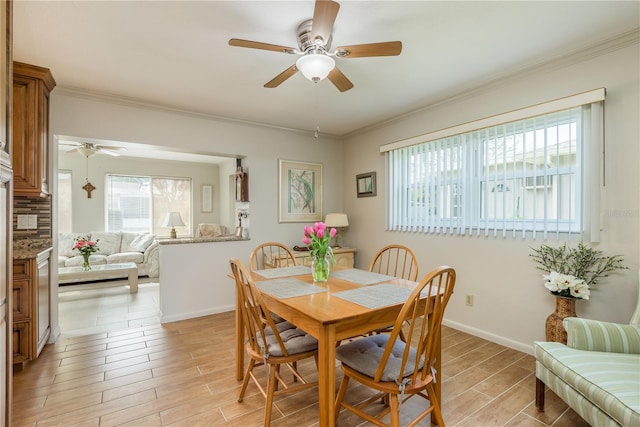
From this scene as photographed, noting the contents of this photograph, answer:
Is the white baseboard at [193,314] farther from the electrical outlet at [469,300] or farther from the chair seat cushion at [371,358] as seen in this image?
the electrical outlet at [469,300]

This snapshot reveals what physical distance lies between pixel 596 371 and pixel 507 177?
1655 mm

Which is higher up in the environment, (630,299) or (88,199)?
(88,199)

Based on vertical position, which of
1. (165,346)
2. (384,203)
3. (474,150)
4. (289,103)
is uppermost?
(289,103)

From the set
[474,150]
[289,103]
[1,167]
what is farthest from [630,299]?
[1,167]

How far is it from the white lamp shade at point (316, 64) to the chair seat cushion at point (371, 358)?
5.27 feet

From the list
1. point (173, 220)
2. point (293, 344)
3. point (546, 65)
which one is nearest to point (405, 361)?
point (293, 344)

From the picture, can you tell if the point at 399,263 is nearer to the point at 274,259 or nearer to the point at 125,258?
the point at 274,259

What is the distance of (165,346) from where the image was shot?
2742 millimetres

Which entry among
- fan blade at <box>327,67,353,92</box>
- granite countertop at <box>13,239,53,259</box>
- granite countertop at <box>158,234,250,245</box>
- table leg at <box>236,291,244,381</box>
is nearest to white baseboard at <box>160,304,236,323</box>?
granite countertop at <box>158,234,250,245</box>

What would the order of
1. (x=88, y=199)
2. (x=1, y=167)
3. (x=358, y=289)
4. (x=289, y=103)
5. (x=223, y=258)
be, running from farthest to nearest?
(x=88, y=199) < (x=223, y=258) < (x=289, y=103) < (x=358, y=289) < (x=1, y=167)

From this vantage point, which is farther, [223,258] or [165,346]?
[223,258]

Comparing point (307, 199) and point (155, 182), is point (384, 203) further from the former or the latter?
point (155, 182)

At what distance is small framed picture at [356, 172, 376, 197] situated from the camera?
412 cm

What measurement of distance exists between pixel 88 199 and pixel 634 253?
298 inches
